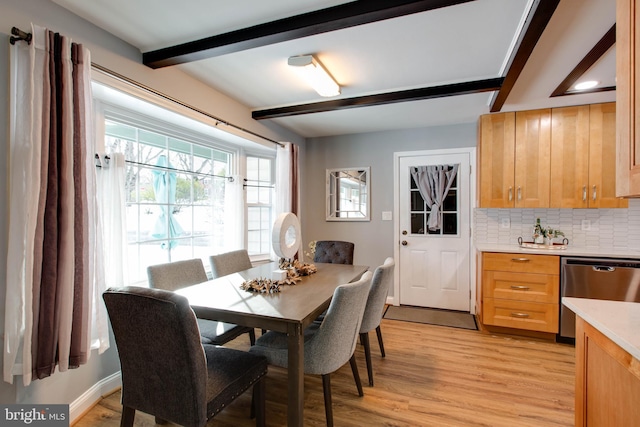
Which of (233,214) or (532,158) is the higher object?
(532,158)

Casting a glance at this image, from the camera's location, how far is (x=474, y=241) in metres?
3.65

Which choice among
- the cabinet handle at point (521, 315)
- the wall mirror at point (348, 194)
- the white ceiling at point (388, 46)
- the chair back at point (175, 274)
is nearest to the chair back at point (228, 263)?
the chair back at point (175, 274)

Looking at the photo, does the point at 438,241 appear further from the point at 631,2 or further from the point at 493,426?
the point at 631,2

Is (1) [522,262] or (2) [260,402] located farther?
(1) [522,262]

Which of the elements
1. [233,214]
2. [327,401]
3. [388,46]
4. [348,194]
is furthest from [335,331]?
[348,194]

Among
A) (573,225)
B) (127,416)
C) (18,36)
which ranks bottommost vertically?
(127,416)

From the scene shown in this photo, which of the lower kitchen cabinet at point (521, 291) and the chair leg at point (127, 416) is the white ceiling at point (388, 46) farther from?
the chair leg at point (127, 416)

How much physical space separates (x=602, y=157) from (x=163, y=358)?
3865mm

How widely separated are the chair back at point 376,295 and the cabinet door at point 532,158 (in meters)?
1.94

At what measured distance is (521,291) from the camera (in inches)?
117

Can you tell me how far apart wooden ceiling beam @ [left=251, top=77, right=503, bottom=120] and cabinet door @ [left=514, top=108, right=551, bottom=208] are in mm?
981

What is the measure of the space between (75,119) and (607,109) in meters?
4.17

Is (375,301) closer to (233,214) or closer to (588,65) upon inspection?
(233,214)

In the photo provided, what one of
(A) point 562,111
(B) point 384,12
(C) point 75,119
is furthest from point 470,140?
(C) point 75,119
